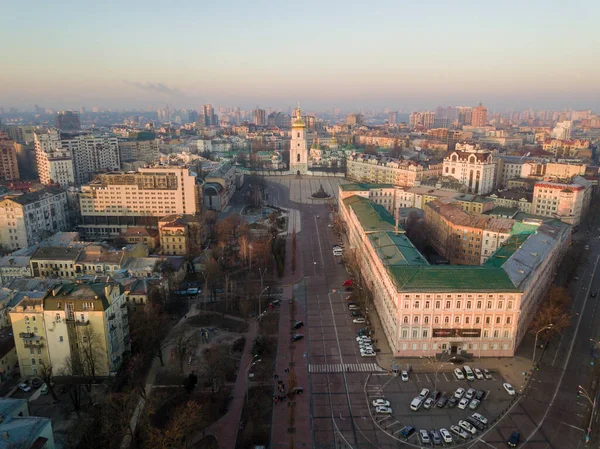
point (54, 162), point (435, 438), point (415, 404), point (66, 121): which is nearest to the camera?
point (435, 438)

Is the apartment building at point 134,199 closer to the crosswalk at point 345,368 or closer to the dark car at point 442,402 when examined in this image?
the crosswalk at point 345,368

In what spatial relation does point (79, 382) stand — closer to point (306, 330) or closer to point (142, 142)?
point (306, 330)

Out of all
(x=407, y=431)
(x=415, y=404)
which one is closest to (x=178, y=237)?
(x=415, y=404)

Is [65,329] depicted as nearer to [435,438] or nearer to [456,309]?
[435,438]

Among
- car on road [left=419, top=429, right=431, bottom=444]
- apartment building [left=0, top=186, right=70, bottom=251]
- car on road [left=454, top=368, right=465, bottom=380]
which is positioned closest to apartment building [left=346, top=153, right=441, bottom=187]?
apartment building [left=0, top=186, right=70, bottom=251]

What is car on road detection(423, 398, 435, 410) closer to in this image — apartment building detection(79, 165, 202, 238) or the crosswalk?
the crosswalk

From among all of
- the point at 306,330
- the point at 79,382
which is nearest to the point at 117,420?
the point at 79,382

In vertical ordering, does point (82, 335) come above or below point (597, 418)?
above
